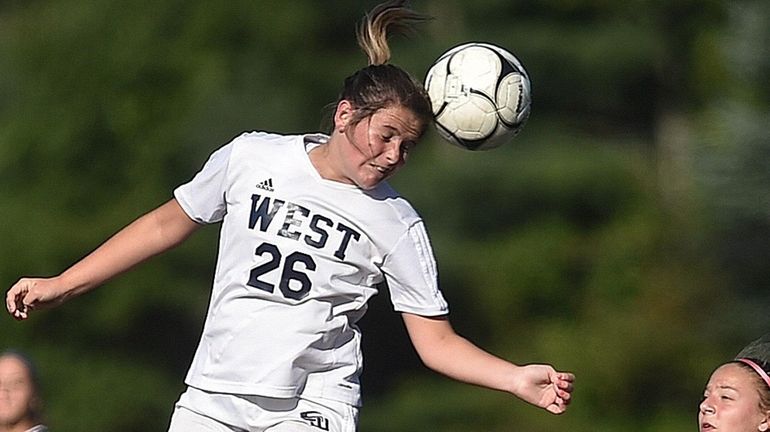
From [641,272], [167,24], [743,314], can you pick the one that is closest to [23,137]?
[167,24]

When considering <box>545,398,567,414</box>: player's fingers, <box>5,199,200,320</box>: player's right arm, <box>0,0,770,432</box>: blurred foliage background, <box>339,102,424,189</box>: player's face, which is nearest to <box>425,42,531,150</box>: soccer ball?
<box>339,102,424,189</box>: player's face

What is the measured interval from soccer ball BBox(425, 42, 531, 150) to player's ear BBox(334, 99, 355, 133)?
0.40 m

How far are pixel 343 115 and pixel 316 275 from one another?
0.50 meters

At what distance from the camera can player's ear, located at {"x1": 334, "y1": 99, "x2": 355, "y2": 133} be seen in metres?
6.02

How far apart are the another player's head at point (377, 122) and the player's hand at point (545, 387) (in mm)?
766

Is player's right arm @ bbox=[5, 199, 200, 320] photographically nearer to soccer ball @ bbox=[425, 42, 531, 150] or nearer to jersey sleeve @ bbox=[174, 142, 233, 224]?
jersey sleeve @ bbox=[174, 142, 233, 224]

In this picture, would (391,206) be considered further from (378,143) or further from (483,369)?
(483,369)

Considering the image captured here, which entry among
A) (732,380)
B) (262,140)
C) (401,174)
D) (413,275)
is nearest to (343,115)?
(262,140)

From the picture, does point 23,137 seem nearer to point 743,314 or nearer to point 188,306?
point 188,306

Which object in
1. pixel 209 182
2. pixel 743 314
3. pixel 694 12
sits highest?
pixel 694 12

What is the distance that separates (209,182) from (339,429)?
34.8 inches

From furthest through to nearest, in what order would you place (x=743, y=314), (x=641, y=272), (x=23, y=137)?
(x=23, y=137), (x=641, y=272), (x=743, y=314)

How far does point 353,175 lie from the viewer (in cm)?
601

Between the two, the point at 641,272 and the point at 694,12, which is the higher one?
the point at 694,12
